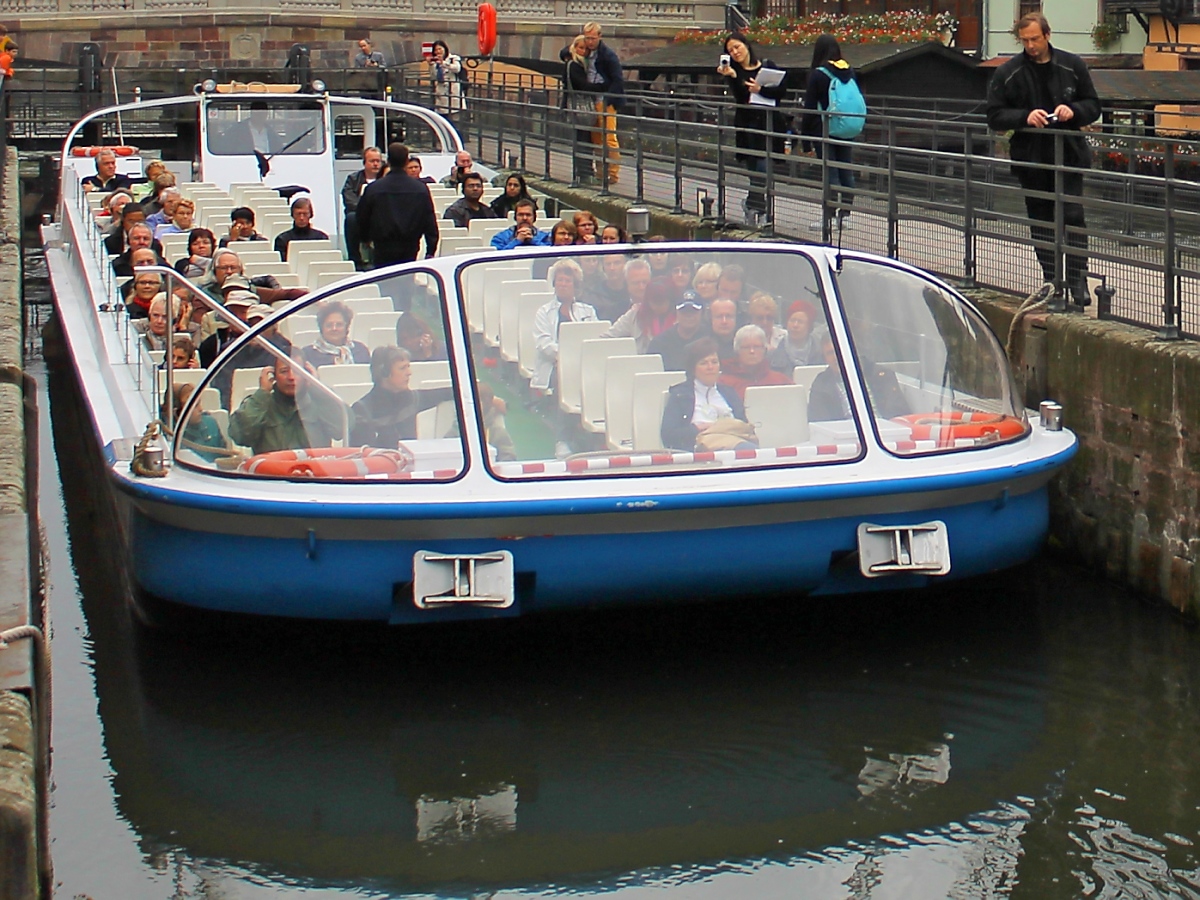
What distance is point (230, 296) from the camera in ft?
→ 32.7

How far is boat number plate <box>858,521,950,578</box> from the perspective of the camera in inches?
303

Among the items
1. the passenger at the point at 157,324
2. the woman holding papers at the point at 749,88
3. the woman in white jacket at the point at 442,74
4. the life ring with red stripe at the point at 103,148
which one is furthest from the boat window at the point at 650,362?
the woman in white jacket at the point at 442,74

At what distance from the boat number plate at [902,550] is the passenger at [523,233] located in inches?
192

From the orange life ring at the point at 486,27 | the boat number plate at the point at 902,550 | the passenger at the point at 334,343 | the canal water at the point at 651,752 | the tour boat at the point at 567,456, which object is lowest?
the canal water at the point at 651,752

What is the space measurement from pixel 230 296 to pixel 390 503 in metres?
2.94

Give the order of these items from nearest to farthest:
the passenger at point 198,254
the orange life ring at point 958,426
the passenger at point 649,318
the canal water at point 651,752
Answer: the canal water at point 651,752 → the orange life ring at point 958,426 → the passenger at point 649,318 → the passenger at point 198,254

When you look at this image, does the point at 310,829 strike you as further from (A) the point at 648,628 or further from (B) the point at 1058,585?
(B) the point at 1058,585

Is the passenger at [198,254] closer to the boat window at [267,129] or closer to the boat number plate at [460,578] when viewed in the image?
the boat number plate at [460,578]

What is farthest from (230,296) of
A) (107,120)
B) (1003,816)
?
(107,120)

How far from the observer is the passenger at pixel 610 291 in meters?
8.27

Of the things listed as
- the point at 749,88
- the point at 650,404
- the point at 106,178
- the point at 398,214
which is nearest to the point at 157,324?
the point at 398,214

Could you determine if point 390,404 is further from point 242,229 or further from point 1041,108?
point 242,229

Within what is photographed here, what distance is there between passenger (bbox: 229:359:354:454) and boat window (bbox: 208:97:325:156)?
454 inches

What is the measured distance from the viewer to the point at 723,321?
820cm
